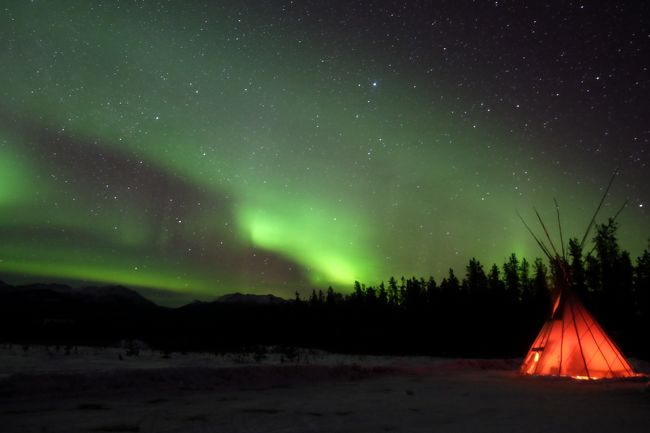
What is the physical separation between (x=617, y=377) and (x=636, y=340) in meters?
22.7

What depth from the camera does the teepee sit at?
11.5 metres

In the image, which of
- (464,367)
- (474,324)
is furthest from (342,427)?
(474,324)

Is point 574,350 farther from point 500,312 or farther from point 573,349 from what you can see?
point 500,312

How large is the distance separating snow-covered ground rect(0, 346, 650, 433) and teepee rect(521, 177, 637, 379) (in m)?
1.62

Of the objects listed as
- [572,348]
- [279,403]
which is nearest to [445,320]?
[572,348]

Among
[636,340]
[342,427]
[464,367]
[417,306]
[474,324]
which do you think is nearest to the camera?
[342,427]

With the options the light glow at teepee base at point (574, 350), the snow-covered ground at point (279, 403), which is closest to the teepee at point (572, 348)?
the light glow at teepee base at point (574, 350)

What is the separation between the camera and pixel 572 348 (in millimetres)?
12133

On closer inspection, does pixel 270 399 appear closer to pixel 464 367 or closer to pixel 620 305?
pixel 464 367

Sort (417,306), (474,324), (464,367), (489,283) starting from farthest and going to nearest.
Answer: (489,283), (417,306), (474,324), (464,367)

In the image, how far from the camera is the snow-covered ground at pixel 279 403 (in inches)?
195

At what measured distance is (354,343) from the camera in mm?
40906

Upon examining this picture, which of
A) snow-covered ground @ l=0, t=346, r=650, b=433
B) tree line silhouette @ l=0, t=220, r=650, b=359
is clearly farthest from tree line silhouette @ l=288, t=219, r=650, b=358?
snow-covered ground @ l=0, t=346, r=650, b=433

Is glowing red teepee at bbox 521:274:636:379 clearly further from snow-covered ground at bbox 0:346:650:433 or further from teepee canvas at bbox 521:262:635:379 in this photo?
snow-covered ground at bbox 0:346:650:433
